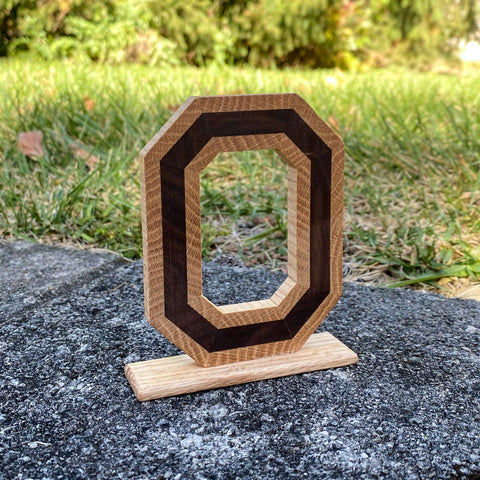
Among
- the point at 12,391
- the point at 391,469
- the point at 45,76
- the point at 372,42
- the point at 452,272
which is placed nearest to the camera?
the point at 391,469

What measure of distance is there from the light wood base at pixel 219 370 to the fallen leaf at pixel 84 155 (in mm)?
1252

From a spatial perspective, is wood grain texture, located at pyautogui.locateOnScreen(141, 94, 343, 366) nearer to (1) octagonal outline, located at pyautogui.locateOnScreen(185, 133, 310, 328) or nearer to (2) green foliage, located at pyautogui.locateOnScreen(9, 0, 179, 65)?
(1) octagonal outline, located at pyautogui.locateOnScreen(185, 133, 310, 328)

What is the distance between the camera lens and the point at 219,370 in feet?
3.29

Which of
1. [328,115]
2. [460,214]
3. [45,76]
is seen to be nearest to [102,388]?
[460,214]

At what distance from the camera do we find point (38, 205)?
1.82 metres

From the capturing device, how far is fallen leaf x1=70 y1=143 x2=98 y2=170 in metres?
2.14

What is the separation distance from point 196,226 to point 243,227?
885 millimetres

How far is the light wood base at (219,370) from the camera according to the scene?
3.13 feet

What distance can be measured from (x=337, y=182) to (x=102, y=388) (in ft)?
1.74

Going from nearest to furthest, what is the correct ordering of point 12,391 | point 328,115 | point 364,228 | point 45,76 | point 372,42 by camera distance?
point 12,391
point 364,228
point 328,115
point 45,76
point 372,42

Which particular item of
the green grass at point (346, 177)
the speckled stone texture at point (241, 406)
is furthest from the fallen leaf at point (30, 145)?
the speckled stone texture at point (241, 406)

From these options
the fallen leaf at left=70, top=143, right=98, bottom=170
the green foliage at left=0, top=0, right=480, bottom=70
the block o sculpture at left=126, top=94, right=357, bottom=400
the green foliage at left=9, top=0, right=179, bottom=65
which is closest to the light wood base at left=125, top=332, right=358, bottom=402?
the block o sculpture at left=126, top=94, right=357, bottom=400

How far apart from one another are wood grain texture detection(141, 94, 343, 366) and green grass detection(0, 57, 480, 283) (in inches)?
21.3

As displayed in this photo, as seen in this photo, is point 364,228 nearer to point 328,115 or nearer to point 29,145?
point 328,115
